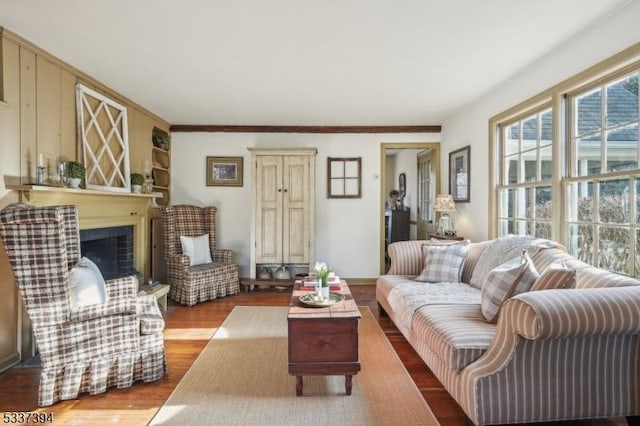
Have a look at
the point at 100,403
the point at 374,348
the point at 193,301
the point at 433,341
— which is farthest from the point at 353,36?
the point at 193,301

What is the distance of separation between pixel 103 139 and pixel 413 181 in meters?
4.95

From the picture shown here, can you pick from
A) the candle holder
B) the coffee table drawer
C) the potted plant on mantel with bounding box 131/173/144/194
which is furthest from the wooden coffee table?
the potted plant on mantel with bounding box 131/173/144/194

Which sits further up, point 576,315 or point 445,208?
point 445,208

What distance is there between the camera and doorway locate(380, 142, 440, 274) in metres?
5.26

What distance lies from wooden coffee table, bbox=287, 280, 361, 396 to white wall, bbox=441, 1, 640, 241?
2354 mm

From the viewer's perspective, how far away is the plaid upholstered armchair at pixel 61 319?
1979mm

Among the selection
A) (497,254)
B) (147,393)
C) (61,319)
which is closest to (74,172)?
(61,319)

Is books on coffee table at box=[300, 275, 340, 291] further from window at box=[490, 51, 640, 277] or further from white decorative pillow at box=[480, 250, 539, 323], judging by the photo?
window at box=[490, 51, 640, 277]

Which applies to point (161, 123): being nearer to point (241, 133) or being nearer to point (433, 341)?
point (241, 133)

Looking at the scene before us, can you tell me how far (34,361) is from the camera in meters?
2.60

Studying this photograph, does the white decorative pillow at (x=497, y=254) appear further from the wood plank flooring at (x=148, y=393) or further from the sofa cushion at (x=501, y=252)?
the wood plank flooring at (x=148, y=393)

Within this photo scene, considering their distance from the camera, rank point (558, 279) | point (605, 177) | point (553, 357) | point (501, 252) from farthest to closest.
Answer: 1. point (501, 252)
2. point (605, 177)
3. point (558, 279)
4. point (553, 357)

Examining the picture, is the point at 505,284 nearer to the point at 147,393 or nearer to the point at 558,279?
the point at 558,279

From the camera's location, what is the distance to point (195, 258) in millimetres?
4441
